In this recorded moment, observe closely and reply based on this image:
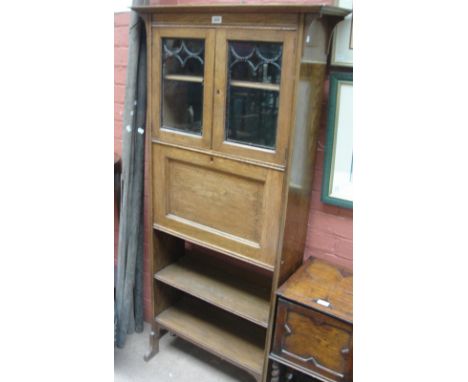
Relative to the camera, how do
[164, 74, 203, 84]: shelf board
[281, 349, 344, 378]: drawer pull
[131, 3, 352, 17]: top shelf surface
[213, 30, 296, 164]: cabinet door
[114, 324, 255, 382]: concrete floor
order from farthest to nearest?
[114, 324, 255, 382]: concrete floor
[164, 74, 203, 84]: shelf board
[281, 349, 344, 378]: drawer pull
[213, 30, 296, 164]: cabinet door
[131, 3, 352, 17]: top shelf surface

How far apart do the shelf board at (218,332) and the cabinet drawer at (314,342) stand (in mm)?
240

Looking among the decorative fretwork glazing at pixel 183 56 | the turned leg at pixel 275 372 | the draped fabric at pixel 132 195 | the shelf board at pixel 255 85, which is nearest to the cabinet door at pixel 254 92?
the shelf board at pixel 255 85

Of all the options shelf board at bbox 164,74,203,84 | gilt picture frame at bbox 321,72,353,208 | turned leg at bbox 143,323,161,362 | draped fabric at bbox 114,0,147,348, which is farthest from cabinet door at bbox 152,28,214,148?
turned leg at bbox 143,323,161,362

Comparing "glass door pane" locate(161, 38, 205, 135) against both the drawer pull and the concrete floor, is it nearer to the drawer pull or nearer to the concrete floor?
the drawer pull

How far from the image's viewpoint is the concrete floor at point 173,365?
74.7 inches

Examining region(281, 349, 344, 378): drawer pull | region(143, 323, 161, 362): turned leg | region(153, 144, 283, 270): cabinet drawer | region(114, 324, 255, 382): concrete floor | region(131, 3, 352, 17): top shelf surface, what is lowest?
region(114, 324, 255, 382): concrete floor

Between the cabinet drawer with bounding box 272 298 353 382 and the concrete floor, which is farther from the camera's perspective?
the concrete floor

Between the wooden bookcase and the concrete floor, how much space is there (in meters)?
0.23

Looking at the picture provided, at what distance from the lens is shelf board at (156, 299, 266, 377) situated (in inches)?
67.5

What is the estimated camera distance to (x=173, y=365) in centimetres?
197
